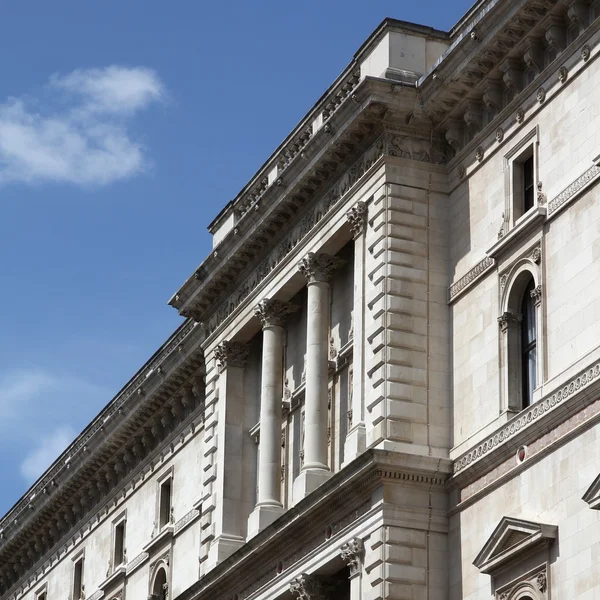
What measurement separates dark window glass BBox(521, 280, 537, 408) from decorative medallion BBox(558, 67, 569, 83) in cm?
417

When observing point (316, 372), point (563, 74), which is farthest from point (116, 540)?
point (563, 74)

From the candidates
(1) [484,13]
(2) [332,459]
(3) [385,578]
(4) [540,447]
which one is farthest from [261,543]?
(1) [484,13]

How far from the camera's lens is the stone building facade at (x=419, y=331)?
1404 inches

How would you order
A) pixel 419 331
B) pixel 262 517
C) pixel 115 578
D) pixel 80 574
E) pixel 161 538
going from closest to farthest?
pixel 419 331 < pixel 262 517 < pixel 161 538 < pixel 115 578 < pixel 80 574

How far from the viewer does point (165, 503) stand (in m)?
58.3

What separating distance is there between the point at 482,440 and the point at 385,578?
3495mm

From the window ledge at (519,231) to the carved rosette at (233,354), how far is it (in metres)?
12.2

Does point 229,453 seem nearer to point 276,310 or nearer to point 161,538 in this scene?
point 276,310

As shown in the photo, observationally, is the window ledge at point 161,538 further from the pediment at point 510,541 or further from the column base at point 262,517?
the pediment at point 510,541

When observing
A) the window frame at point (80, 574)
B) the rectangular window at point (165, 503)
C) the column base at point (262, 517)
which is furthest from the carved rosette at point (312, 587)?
the window frame at point (80, 574)

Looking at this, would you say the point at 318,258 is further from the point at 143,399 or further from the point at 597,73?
the point at 143,399

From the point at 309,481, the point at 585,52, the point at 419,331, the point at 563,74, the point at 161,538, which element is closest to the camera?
the point at 585,52

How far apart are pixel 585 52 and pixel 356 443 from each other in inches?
390

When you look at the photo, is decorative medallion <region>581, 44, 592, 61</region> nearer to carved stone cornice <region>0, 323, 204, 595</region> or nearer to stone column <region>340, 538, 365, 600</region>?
stone column <region>340, 538, 365, 600</region>
